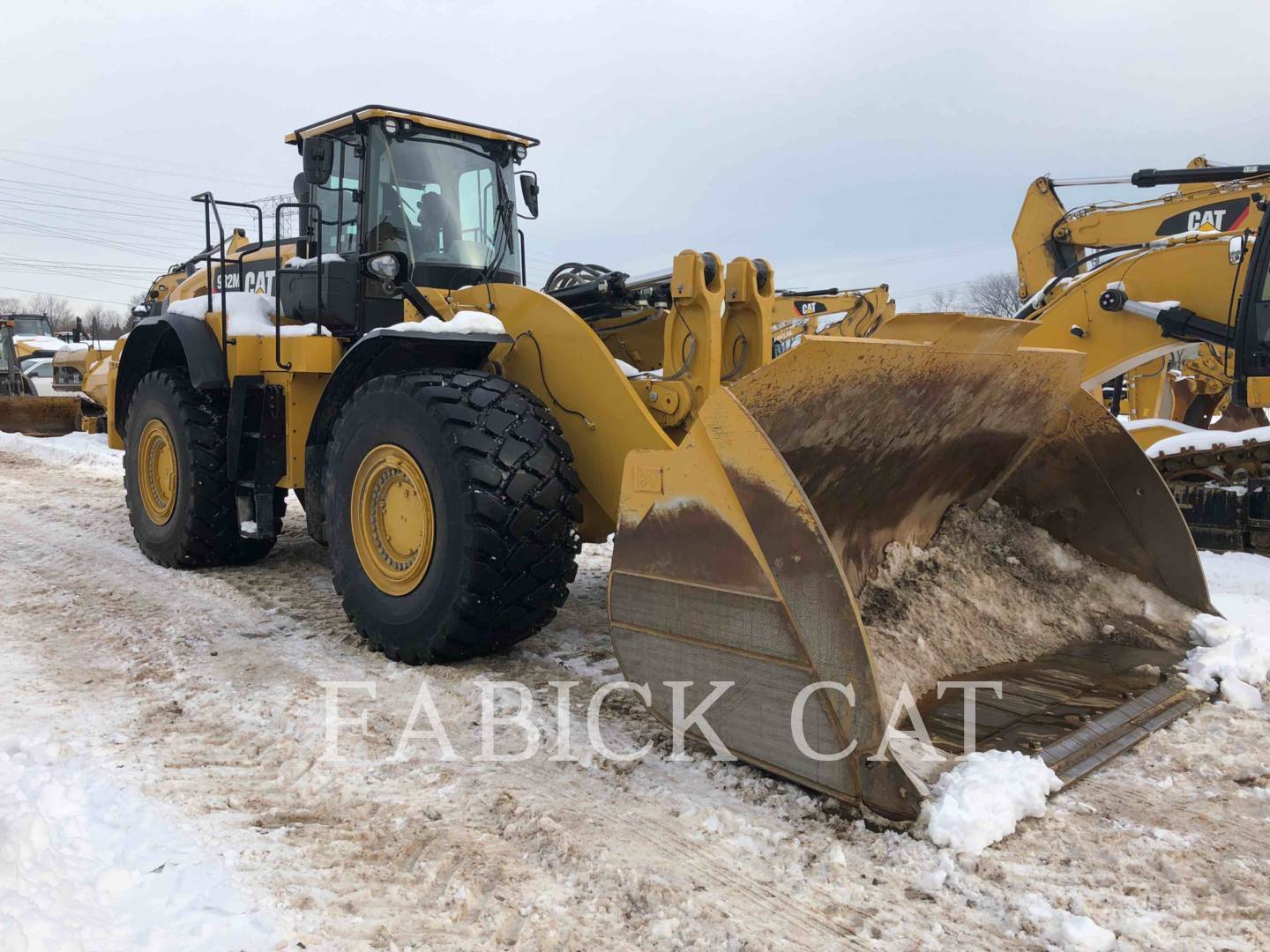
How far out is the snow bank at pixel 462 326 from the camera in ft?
13.2

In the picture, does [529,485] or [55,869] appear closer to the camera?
[55,869]

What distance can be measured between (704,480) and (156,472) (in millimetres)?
4779

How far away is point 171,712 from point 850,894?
2.60 meters

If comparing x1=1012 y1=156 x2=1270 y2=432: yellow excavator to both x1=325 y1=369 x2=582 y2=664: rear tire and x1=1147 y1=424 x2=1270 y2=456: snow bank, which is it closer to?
x1=1147 y1=424 x2=1270 y2=456: snow bank

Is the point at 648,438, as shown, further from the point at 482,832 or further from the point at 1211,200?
the point at 1211,200

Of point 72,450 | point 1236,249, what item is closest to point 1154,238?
point 1236,249

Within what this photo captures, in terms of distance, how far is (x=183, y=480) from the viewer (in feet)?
19.2

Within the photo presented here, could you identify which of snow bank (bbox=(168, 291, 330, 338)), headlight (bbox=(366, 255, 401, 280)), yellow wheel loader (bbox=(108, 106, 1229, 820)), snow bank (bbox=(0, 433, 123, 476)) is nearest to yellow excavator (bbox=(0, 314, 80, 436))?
snow bank (bbox=(0, 433, 123, 476))

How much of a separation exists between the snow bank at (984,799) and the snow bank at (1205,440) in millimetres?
5495

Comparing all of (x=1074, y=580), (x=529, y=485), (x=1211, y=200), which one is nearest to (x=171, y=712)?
(x=529, y=485)

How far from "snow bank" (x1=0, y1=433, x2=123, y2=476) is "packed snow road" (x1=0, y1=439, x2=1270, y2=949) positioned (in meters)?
9.59

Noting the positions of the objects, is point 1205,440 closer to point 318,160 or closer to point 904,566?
point 904,566

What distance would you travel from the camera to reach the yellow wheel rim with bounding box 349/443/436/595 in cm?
402

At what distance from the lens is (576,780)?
3031 millimetres
